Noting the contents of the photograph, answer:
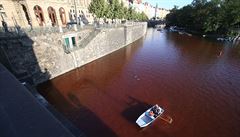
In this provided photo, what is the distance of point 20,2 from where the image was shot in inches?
898

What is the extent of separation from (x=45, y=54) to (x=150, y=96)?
47.6 feet

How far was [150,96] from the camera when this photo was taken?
53.3 feet

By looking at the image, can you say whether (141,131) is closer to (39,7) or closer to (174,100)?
(174,100)

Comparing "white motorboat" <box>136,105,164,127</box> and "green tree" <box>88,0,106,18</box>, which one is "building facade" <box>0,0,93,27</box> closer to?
"green tree" <box>88,0,106,18</box>

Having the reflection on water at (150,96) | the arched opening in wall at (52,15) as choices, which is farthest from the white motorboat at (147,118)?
the arched opening in wall at (52,15)

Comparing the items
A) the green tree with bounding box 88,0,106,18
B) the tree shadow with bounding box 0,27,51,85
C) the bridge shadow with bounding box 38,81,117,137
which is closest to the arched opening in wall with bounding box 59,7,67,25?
the green tree with bounding box 88,0,106,18

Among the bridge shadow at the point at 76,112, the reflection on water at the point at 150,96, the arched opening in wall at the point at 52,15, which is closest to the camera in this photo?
the bridge shadow at the point at 76,112

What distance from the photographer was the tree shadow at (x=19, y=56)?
1457cm

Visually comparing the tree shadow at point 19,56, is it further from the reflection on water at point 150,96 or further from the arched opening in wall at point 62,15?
the arched opening in wall at point 62,15

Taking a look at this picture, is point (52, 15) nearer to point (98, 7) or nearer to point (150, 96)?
point (98, 7)

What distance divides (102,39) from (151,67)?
11.6 m

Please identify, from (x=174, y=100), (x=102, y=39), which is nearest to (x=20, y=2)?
(x=102, y=39)

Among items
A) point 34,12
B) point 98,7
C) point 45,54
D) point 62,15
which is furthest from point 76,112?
point 98,7

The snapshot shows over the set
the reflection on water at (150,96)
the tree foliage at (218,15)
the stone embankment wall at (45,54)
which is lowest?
the reflection on water at (150,96)
